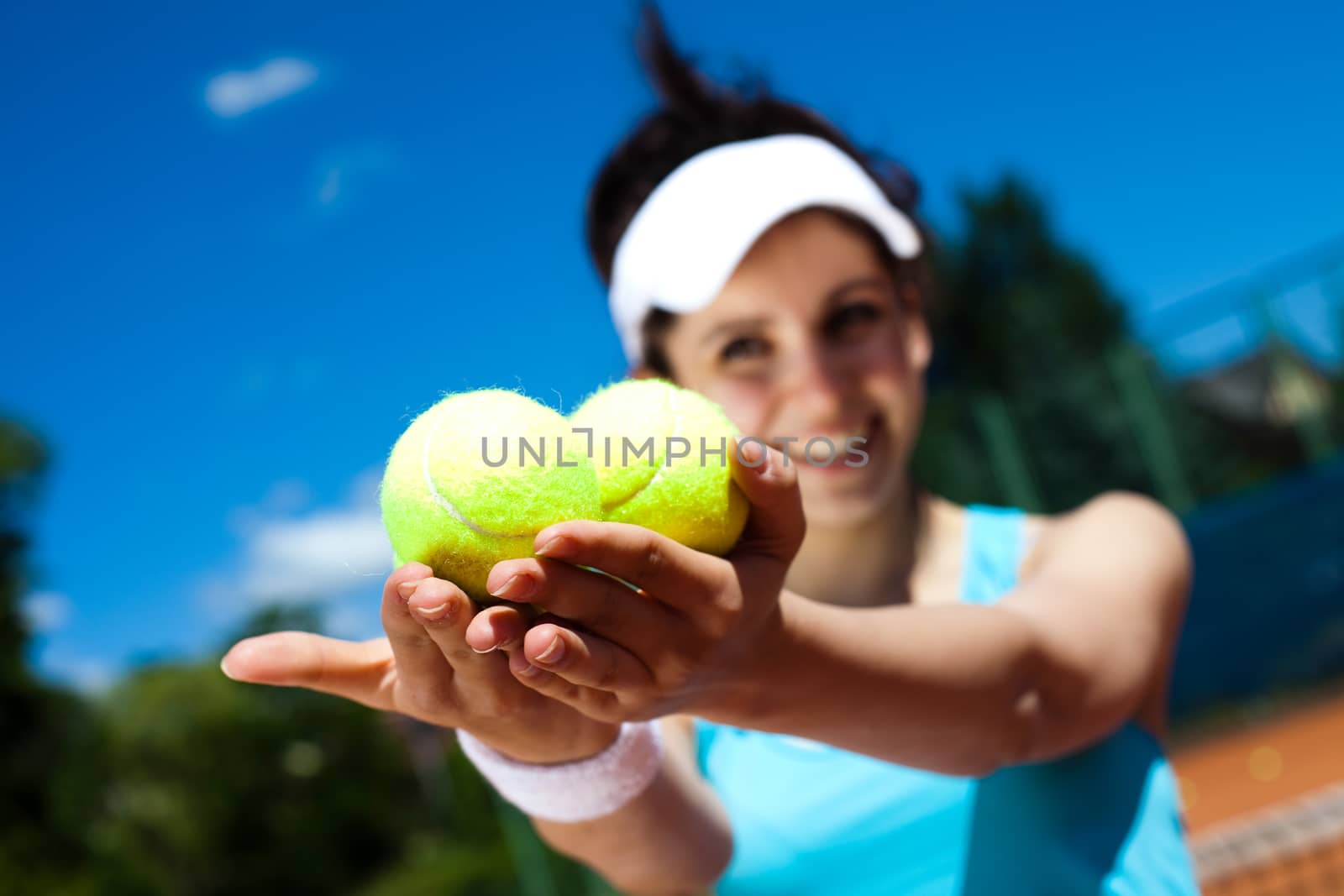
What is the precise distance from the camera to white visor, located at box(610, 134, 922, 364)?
1.69 metres

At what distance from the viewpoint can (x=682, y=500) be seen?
1.11m

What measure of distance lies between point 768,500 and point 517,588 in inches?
11.1

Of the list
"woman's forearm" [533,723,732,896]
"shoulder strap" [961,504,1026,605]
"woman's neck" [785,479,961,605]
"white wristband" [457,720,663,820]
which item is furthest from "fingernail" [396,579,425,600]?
"shoulder strap" [961,504,1026,605]

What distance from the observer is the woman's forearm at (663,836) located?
4.86 feet

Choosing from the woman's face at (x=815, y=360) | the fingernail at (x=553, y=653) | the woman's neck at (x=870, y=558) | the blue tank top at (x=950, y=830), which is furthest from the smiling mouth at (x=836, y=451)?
the fingernail at (x=553, y=653)

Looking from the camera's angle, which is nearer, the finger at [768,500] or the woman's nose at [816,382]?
the finger at [768,500]

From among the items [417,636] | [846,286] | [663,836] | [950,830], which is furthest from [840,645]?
[846,286]

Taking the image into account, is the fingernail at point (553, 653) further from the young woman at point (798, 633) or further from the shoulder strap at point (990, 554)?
the shoulder strap at point (990, 554)

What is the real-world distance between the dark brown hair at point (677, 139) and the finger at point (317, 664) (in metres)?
0.94

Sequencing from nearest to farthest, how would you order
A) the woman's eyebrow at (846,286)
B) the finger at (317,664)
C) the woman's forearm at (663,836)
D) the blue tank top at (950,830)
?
1. the finger at (317,664)
2. the woman's forearm at (663,836)
3. the blue tank top at (950,830)
4. the woman's eyebrow at (846,286)

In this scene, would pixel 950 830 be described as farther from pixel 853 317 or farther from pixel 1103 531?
pixel 853 317

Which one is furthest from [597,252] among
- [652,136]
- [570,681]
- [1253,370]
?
[1253,370]

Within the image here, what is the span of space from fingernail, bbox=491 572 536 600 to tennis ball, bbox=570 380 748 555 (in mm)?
266

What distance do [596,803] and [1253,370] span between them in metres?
9.27
